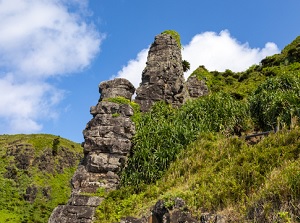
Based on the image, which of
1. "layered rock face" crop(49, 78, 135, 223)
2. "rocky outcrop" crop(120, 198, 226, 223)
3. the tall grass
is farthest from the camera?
the tall grass

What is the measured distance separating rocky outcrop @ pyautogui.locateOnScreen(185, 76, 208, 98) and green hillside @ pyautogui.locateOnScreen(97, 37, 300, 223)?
997 cm

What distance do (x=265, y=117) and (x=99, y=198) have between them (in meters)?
10.8

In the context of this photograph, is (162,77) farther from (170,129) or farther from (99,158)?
(99,158)

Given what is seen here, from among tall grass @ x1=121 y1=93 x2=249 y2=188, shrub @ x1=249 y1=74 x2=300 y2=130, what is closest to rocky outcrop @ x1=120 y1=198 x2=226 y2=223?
tall grass @ x1=121 y1=93 x2=249 y2=188

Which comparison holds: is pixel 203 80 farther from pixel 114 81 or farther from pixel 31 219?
pixel 31 219

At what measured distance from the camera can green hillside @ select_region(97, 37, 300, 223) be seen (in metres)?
10.8

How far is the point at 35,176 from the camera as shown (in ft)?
269

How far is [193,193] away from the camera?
13008mm

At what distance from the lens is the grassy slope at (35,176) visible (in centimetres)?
7131

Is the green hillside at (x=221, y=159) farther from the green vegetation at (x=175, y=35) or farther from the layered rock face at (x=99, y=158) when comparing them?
the green vegetation at (x=175, y=35)

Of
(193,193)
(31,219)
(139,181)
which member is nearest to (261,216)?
(193,193)

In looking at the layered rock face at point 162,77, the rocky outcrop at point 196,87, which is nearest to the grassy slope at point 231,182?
the layered rock face at point 162,77

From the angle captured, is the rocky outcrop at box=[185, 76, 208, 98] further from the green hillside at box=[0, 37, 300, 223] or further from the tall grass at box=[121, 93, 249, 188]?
the tall grass at box=[121, 93, 249, 188]

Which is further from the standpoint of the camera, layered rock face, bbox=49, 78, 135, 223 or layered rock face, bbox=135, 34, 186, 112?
layered rock face, bbox=135, 34, 186, 112
